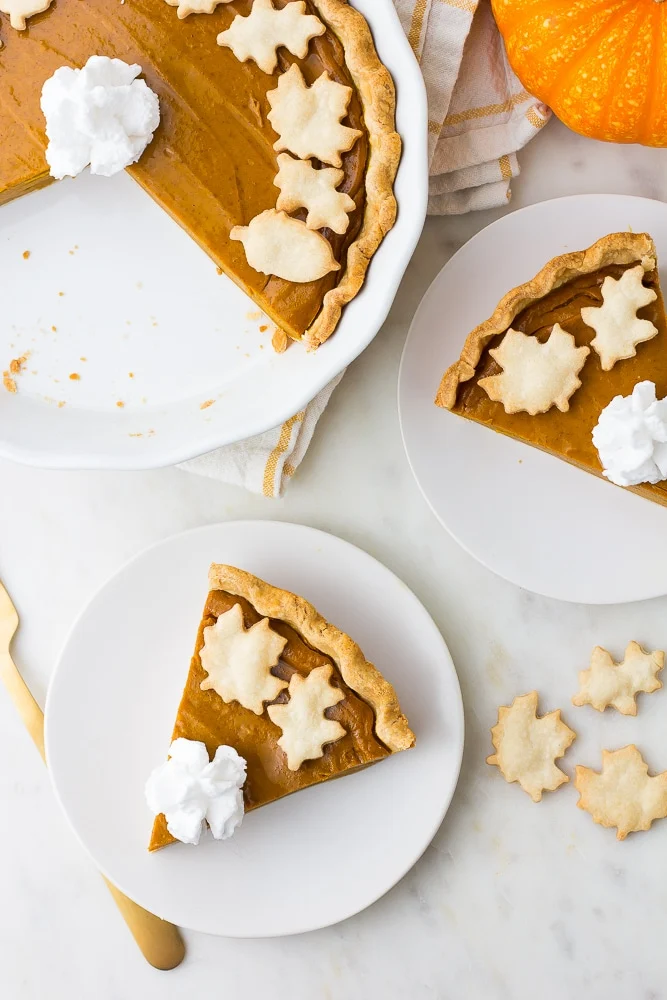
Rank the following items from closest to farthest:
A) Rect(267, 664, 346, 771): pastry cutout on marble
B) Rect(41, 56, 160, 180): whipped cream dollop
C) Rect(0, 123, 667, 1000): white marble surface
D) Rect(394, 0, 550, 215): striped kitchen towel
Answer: Rect(41, 56, 160, 180): whipped cream dollop < Rect(267, 664, 346, 771): pastry cutout on marble < Rect(394, 0, 550, 215): striped kitchen towel < Rect(0, 123, 667, 1000): white marble surface

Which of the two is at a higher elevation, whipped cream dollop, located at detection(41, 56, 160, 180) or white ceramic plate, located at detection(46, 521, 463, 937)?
whipped cream dollop, located at detection(41, 56, 160, 180)

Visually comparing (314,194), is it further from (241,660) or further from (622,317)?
(241,660)

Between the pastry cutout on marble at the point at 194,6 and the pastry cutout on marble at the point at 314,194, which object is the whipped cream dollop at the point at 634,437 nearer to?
the pastry cutout on marble at the point at 314,194

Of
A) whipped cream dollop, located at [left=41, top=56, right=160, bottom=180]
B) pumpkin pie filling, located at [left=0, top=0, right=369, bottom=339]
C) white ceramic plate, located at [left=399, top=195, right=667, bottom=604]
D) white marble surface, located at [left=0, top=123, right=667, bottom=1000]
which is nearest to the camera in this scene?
whipped cream dollop, located at [left=41, top=56, right=160, bottom=180]

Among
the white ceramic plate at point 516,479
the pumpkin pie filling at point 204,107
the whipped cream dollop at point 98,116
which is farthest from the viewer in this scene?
the white ceramic plate at point 516,479

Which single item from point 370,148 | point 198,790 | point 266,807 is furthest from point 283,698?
point 370,148

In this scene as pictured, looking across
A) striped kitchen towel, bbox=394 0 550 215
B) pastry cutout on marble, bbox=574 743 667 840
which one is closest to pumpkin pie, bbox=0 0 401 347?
striped kitchen towel, bbox=394 0 550 215

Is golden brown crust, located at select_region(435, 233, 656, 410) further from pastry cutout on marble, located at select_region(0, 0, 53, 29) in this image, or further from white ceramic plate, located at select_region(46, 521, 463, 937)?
pastry cutout on marble, located at select_region(0, 0, 53, 29)

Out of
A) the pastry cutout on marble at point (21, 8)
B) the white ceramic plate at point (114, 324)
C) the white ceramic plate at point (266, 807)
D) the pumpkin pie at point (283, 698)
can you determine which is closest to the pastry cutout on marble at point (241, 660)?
the pumpkin pie at point (283, 698)
